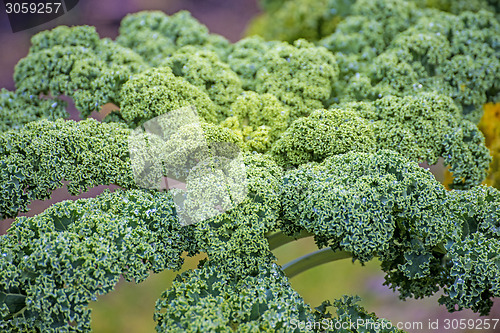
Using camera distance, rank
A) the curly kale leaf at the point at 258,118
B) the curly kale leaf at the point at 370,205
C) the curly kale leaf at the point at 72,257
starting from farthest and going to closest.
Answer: the curly kale leaf at the point at 258,118
the curly kale leaf at the point at 370,205
the curly kale leaf at the point at 72,257

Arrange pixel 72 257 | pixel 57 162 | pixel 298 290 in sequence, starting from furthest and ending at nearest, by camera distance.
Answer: pixel 298 290 < pixel 57 162 < pixel 72 257

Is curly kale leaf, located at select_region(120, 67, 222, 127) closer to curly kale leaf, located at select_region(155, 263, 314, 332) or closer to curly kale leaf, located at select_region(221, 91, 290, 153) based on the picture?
curly kale leaf, located at select_region(221, 91, 290, 153)

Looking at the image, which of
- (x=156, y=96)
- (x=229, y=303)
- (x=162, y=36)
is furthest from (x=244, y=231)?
(x=162, y=36)

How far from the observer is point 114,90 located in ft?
9.51

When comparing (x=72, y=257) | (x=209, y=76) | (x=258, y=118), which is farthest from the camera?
(x=209, y=76)

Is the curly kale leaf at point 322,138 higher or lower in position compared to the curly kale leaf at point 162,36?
lower


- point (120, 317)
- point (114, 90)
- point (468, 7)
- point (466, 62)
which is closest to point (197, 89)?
point (114, 90)

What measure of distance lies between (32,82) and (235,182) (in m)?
1.54

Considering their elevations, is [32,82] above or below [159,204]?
above

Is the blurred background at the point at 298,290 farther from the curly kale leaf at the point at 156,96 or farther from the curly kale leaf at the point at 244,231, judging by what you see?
the curly kale leaf at the point at 244,231

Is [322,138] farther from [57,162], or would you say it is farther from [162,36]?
[162,36]

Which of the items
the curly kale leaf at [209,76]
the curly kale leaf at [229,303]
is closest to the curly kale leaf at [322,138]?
the curly kale leaf at [209,76]

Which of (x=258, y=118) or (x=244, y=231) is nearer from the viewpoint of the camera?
(x=244, y=231)

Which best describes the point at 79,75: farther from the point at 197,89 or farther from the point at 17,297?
the point at 17,297
